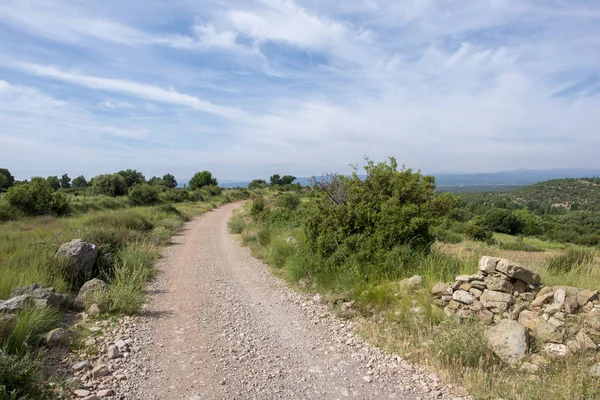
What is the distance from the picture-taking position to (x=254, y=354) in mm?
5375

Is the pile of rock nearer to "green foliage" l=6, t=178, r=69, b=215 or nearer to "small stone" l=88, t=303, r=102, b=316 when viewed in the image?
"small stone" l=88, t=303, r=102, b=316

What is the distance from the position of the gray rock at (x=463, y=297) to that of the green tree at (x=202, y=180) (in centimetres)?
6864

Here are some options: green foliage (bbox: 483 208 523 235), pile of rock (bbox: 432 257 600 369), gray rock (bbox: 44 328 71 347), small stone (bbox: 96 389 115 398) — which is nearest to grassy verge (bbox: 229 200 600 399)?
pile of rock (bbox: 432 257 600 369)

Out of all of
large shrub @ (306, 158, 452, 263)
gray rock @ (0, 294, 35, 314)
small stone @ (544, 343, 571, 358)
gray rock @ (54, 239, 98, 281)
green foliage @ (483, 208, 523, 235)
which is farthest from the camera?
green foliage @ (483, 208, 523, 235)

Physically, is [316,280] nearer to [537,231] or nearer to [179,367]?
[179,367]

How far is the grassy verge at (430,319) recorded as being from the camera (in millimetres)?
4074

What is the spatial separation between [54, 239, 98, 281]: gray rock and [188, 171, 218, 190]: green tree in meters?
64.0

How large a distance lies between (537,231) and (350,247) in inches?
1685

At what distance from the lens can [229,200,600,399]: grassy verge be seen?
4074mm

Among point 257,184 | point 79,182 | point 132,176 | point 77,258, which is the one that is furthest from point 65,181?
point 77,258

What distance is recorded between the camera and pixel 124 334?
5793 millimetres

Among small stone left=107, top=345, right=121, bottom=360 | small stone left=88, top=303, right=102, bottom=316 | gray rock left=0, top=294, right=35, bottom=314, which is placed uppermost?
gray rock left=0, top=294, right=35, bottom=314

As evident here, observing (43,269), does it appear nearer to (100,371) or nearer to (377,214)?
(100,371)

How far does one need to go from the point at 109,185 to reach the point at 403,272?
37.2 meters
